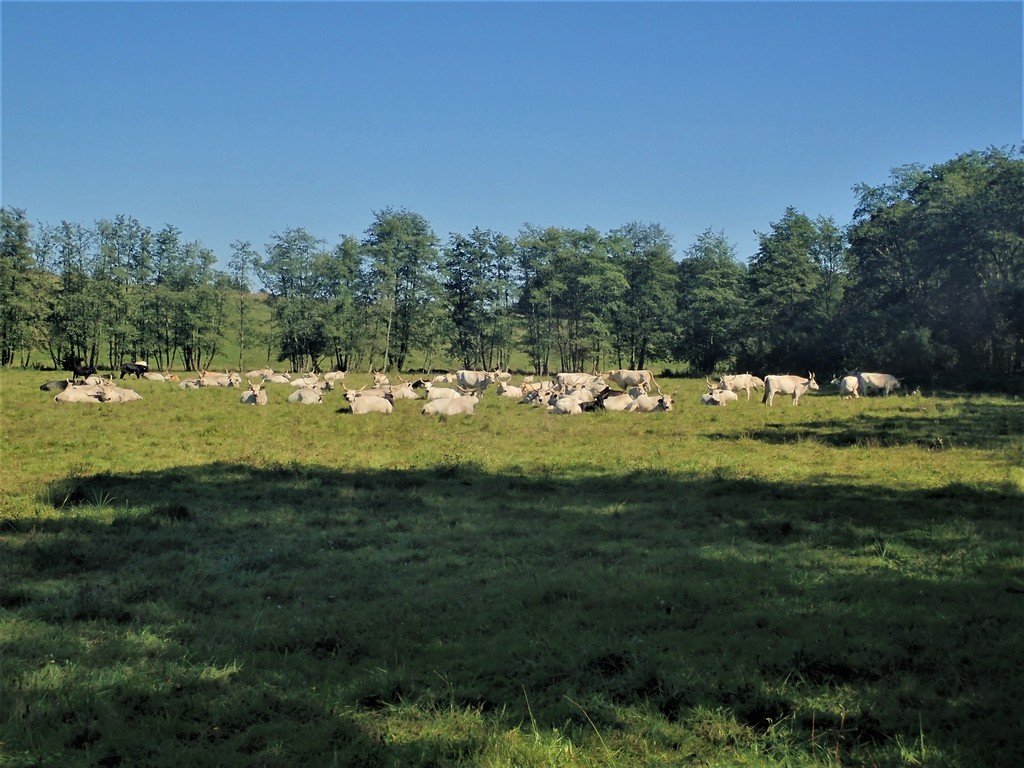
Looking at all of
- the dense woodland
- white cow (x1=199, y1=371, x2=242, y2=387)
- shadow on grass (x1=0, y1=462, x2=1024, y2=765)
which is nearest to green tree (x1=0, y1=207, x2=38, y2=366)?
the dense woodland

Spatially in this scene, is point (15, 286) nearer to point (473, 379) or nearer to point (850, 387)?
point (473, 379)

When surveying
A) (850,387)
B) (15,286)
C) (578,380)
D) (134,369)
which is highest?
(15,286)

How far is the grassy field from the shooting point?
4.45 m

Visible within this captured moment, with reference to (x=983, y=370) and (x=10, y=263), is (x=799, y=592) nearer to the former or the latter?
(x=983, y=370)

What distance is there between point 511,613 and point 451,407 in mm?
17174

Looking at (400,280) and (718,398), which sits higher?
(400,280)

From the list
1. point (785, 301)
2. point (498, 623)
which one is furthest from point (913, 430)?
point (785, 301)

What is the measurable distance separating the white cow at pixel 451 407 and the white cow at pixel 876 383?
1837cm

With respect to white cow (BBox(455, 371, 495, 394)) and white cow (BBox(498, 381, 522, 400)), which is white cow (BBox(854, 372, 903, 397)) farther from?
white cow (BBox(455, 371, 495, 394))

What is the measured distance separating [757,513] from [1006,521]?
10.3 feet

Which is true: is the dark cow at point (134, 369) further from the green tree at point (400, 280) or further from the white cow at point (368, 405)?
the white cow at point (368, 405)

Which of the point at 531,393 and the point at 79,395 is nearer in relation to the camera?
the point at 79,395

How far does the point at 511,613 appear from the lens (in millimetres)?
6445

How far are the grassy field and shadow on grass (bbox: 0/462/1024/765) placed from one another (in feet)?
0.09
